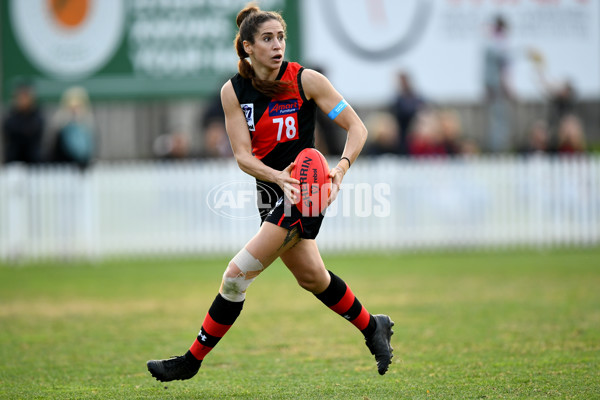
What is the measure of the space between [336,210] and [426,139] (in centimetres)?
194

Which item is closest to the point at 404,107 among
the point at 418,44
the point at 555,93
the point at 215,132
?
the point at 418,44

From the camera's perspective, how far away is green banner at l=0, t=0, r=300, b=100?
16.9m

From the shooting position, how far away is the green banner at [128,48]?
16.9 meters

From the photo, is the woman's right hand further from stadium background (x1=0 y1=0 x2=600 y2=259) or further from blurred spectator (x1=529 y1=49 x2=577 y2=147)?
blurred spectator (x1=529 y1=49 x2=577 y2=147)

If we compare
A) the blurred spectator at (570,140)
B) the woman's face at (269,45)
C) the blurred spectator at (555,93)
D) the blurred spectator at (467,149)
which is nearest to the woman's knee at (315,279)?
the woman's face at (269,45)

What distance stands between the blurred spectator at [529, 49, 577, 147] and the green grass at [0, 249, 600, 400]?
5090 millimetres

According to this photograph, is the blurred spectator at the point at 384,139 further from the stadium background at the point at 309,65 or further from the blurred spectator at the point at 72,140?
the blurred spectator at the point at 72,140

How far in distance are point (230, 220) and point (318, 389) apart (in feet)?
28.3

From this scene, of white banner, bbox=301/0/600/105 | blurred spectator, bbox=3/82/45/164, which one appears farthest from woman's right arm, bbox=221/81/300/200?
white banner, bbox=301/0/600/105

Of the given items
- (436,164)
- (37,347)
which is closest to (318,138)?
(436,164)

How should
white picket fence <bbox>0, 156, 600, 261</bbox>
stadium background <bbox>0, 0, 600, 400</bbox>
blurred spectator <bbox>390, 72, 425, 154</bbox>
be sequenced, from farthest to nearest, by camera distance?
1. blurred spectator <bbox>390, 72, 425, 154</bbox>
2. white picket fence <bbox>0, 156, 600, 261</bbox>
3. stadium background <bbox>0, 0, 600, 400</bbox>

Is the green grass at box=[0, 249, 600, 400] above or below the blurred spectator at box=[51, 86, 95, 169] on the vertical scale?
below

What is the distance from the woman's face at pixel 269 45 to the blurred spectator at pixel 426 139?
872cm

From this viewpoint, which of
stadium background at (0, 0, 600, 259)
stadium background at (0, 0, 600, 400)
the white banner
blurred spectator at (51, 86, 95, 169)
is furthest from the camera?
the white banner
